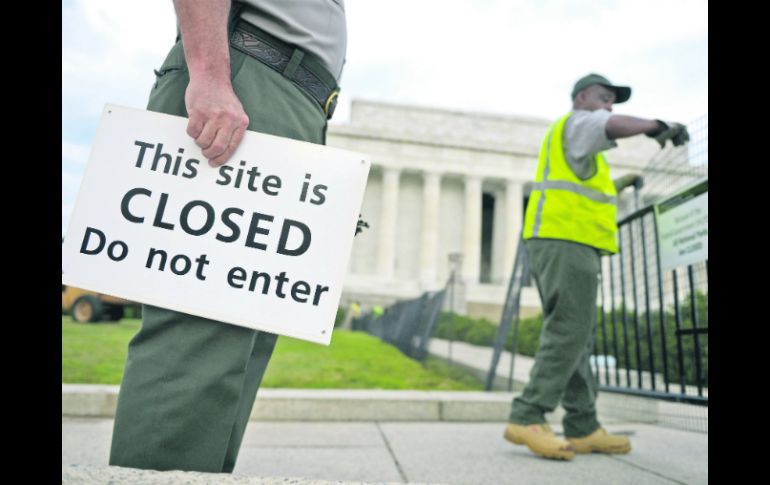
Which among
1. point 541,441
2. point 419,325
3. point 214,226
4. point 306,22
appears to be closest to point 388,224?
point 419,325

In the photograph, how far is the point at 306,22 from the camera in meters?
1.65

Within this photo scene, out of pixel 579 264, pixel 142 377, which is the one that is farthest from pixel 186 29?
pixel 579 264

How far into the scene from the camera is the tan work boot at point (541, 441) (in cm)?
307

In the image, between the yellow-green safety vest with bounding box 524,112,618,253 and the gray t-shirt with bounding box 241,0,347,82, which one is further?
the yellow-green safety vest with bounding box 524,112,618,253

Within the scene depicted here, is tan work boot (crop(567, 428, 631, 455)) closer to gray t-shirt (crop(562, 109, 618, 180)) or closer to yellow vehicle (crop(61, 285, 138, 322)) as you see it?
gray t-shirt (crop(562, 109, 618, 180))

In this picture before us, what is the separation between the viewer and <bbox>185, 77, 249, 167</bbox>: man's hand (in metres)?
1.46

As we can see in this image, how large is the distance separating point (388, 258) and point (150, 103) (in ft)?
129

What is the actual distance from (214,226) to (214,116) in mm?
277

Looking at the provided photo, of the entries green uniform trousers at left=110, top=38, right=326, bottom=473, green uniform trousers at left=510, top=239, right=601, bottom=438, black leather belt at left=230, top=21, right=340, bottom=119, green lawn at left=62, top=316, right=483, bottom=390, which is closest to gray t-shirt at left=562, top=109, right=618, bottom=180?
green uniform trousers at left=510, top=239, right=601, bottom=438

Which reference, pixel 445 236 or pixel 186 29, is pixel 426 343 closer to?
pixel 186 29

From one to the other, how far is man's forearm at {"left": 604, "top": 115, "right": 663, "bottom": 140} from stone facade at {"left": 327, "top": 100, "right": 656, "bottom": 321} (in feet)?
116

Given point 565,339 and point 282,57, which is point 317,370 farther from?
point 282,57

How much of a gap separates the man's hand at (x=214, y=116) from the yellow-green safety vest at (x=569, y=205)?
2.32m

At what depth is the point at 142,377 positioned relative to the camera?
1.41 m
